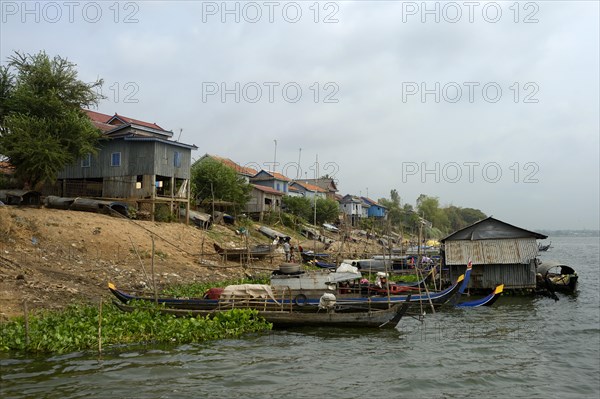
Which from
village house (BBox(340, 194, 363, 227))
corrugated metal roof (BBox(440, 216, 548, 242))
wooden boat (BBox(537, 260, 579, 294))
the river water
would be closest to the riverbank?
the river water

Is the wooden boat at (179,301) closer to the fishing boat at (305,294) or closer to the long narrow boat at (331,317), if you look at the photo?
the fishing boat at (305,294)

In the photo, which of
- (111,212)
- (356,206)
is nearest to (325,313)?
(111,212)

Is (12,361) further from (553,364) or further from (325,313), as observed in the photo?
(553,364)

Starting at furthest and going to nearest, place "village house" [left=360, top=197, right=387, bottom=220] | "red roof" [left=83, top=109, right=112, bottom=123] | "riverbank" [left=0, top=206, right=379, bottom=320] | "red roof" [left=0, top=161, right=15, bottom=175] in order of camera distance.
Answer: "village house" [left=360, top=197, right=387, bottom=220] < "red roof" [left=83, top=109, right=112, bottom=123] < "red roof" [left=0, top=161, right=15, bottom=175] < "riverbank" [left=0, top=206, right=379, bottom=320]

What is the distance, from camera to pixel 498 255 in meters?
24.3

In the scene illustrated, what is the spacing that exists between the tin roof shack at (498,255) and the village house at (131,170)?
18092 mm

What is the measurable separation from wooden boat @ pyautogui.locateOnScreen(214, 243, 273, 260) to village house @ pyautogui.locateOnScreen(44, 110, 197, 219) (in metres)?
5.69

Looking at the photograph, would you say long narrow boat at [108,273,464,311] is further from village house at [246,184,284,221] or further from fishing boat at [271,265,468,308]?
village house at [246,184,284,221]

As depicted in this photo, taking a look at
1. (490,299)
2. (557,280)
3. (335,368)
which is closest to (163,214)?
(490,299)

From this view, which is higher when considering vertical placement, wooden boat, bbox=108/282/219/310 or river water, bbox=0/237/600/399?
wooden boat, bbox=108/282/219/310

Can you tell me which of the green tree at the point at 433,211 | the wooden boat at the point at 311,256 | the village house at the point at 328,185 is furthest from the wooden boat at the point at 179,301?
the green tree at the point at 433,211

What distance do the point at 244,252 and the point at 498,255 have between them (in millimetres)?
13249

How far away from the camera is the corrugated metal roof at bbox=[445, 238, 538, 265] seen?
2403 centimetres

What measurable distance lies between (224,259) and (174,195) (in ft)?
28.9
